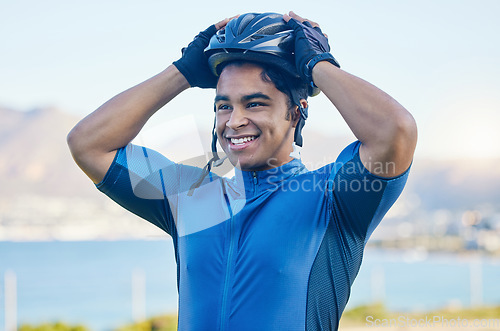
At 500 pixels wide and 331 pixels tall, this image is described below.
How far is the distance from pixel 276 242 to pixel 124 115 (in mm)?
848

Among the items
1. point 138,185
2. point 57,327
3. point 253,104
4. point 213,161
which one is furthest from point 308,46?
point 57,327

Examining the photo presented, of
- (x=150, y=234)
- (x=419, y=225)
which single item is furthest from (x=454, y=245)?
(x=150, y=234)

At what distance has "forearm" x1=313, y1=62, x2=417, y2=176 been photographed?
2.07 metres

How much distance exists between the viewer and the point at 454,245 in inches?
4018

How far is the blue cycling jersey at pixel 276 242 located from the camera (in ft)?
7.11

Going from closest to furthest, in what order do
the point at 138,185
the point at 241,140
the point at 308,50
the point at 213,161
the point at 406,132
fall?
the point at 406,132
the point at 308,50
the point at 241,140
the point at 138,185
the point at 213,161

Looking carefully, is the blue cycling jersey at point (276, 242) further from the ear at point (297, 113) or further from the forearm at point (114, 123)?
the ear at point (297, 113)

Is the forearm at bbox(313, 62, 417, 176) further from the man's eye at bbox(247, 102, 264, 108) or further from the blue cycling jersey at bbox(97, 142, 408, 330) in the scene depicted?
the man's eye at bbox(247, 102, 264, 108)

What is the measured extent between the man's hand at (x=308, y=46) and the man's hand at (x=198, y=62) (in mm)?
367

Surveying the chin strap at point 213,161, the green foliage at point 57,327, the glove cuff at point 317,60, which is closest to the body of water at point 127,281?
the green foliage at point 57,327

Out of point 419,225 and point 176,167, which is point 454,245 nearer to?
point 419,225

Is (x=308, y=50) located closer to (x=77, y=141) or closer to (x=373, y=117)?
(x=373, y=117)

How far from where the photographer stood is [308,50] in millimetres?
2293

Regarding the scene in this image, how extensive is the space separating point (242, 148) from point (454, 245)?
107m
